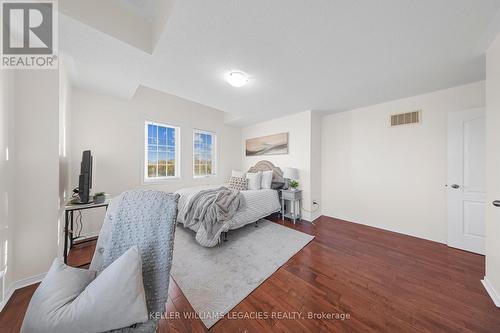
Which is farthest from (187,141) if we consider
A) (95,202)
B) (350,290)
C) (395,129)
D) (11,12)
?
(395,129)

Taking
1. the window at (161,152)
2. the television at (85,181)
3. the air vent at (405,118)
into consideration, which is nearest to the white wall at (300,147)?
the air vent at (405,118)

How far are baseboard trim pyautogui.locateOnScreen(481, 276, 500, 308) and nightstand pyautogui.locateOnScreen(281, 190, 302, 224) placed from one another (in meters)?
2.21

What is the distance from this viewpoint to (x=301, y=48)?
5.54 feet

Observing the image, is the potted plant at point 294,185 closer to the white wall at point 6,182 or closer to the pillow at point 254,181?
the pillow at point 254,181

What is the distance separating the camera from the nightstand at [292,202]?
3.38 meters

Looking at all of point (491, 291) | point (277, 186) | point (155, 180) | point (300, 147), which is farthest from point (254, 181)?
point (491, 291)

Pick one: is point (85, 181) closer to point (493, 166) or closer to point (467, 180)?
point (493, 166)

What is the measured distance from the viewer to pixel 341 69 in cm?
205

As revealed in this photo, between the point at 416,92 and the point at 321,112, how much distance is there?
1466 millimetres

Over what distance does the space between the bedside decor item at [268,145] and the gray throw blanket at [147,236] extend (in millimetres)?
3235

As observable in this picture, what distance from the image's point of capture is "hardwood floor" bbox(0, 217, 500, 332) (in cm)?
126

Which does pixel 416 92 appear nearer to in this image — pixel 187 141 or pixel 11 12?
pixel 187 141

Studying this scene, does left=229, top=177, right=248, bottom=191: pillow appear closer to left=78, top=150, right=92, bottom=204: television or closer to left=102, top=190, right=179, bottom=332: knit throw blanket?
left=78, top=150, right=92, bottom=204: television

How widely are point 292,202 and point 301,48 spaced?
8.79 feet
